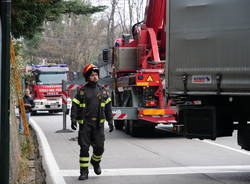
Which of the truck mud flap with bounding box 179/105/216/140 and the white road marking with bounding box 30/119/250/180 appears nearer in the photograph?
the truck mud flap with bounding box 179/105/216/140

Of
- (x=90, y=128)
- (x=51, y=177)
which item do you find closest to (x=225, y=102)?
(x=90, y=128)

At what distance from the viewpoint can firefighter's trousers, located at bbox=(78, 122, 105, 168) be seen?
8.86 metres

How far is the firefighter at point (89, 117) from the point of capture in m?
8.88

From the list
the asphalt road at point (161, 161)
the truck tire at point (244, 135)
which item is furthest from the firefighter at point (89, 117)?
the truck tire at point (244, 135)

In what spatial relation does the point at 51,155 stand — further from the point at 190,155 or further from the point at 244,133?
the point at 244,133

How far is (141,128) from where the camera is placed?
17.0m

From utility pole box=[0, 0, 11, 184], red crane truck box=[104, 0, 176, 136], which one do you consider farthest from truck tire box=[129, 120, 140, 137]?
utility pole box=[0, 0, 11, 184]

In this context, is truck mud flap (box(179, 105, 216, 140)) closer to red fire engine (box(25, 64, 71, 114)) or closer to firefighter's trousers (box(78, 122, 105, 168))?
firefighter's trousers (box(78, 122, 105, 168))

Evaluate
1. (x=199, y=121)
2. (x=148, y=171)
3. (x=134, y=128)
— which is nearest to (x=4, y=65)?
(x=199, y=121)

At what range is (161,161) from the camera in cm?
1116

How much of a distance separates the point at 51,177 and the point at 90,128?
1043mm

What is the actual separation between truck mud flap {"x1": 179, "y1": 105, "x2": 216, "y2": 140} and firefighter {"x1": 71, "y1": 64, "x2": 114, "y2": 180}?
144 centimetres

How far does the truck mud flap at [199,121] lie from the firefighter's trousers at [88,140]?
1454 millimetres

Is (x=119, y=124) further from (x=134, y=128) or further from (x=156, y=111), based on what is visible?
(x=156, y=111)
